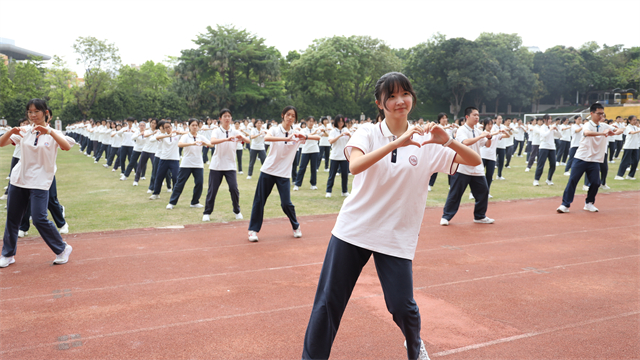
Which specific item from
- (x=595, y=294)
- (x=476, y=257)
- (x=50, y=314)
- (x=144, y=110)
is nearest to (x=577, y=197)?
(x=476, y=257)

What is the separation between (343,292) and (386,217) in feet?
1.64

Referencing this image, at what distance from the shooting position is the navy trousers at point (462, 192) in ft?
26.6

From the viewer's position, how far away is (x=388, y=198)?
2.77m

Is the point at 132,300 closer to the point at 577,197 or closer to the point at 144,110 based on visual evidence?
the point at 577,197

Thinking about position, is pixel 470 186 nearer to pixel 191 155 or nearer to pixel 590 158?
pixel 590 158

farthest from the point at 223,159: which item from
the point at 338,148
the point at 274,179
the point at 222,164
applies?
the point at 338,148

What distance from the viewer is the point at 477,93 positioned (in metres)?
52.9

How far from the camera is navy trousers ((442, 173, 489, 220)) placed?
26.6 ft

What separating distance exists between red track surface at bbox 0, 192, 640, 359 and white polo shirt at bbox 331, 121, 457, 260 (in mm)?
1091

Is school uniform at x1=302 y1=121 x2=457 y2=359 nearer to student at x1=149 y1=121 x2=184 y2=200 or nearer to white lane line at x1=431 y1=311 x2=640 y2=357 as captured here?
white lane line at x1=431 y1=311 x2=640 y2=357

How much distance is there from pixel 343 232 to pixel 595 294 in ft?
11.0

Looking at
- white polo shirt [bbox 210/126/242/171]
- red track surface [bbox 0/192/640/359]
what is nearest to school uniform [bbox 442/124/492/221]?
red track surface [bbox 0/192/640/359]

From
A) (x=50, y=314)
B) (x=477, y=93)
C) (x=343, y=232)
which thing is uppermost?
(x=477, y=93)

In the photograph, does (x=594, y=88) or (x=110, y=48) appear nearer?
(x=110, y=48)
